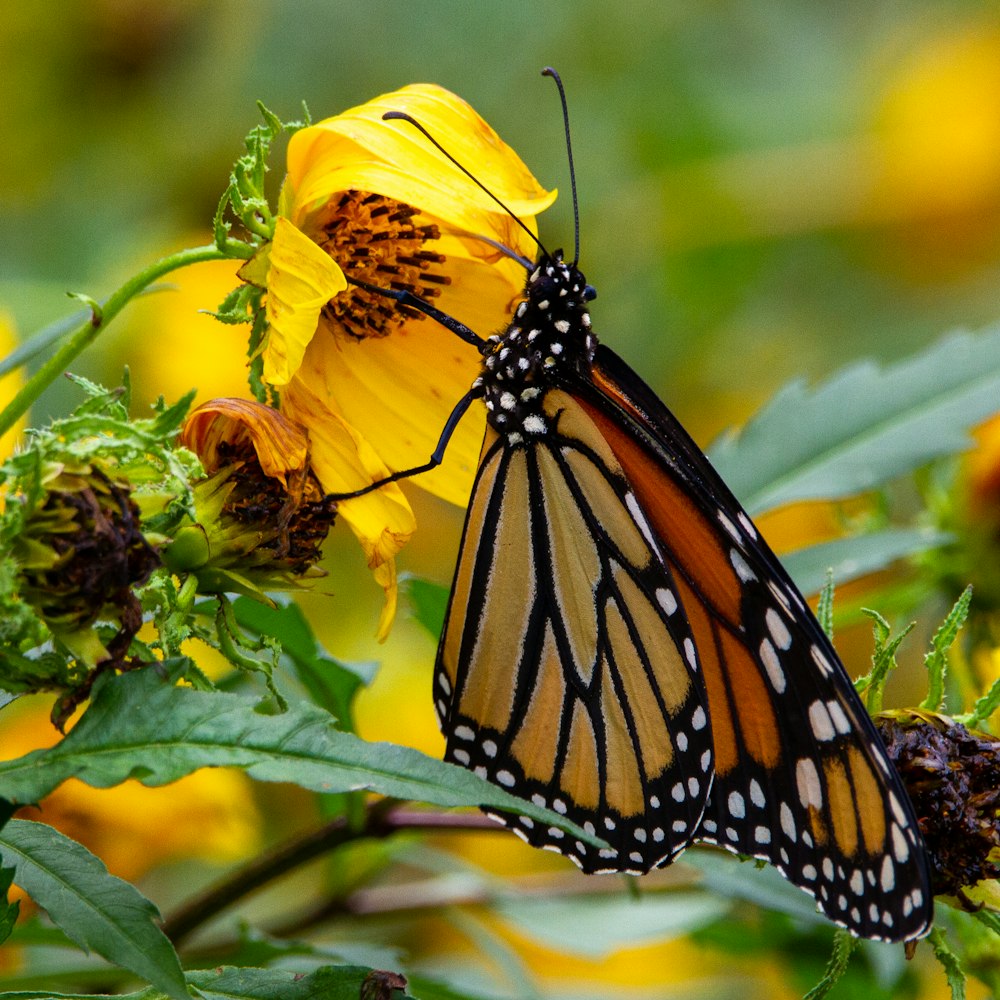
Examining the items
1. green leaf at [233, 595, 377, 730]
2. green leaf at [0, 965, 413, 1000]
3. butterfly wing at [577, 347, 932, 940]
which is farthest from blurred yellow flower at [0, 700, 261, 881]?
butterfly wing at [577, 347, 932, 940]

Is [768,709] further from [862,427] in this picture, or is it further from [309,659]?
[862,427]

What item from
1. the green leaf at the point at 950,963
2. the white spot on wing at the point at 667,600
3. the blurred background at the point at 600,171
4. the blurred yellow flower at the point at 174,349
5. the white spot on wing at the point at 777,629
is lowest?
the green leaf at the point at 950,963

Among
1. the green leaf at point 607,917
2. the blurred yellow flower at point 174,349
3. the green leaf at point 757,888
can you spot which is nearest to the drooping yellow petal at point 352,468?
the green leaf at point 757,888

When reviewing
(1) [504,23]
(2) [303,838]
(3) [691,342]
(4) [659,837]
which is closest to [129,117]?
(1) [504,23]

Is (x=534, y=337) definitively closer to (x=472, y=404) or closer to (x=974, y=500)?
(x=472, y=404)

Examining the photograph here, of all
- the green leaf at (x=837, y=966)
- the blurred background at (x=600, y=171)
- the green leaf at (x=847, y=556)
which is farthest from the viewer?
the blurred background at (x=600, y=171)

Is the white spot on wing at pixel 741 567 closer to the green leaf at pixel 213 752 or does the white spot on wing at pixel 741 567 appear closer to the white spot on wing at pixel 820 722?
the white spot on wing at pixel 820 722
